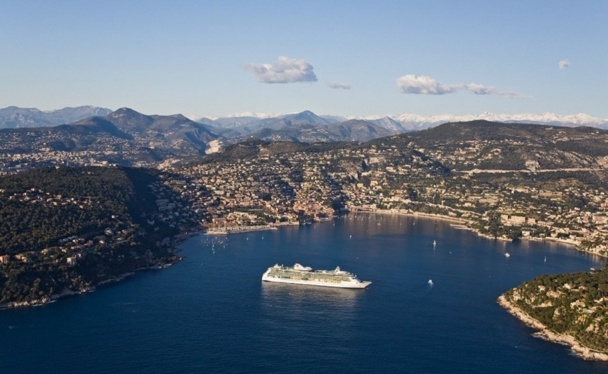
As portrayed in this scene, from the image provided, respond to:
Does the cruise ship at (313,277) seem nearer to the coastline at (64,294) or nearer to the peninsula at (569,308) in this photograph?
the coastline at (64,294)

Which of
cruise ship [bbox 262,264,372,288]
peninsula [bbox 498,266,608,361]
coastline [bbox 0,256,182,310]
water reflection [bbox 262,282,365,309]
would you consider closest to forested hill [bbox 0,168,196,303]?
coastline [bbox 0,256,182,310]

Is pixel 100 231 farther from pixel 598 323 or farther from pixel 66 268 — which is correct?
pixel 598 323

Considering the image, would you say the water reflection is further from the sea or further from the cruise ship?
the cruise ship

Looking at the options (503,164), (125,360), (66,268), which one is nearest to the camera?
(125,360)

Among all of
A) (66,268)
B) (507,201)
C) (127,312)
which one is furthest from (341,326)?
(507,201)

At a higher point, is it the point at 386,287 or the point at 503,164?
the point at 503,164

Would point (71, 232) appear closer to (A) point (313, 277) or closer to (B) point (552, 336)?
(A) point (313, 277)
